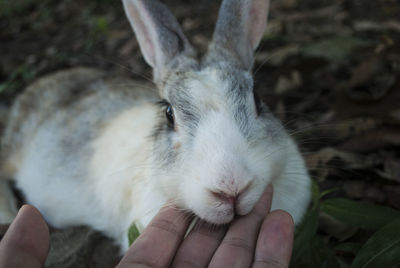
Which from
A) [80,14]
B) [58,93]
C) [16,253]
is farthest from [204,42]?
[16,253]

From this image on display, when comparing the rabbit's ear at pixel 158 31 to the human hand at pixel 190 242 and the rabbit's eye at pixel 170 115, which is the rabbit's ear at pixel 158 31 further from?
the human hand at pixel 190 242

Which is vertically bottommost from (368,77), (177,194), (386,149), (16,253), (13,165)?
(386,149)

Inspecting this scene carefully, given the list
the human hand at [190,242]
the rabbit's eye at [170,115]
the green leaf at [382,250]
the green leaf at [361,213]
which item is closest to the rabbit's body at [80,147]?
the rabbit's eye at [170,115]

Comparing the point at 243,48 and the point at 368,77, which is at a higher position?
the point at 243,48

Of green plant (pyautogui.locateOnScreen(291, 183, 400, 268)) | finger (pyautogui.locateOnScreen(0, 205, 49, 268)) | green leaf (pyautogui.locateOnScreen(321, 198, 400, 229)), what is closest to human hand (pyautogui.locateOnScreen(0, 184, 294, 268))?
finger (pyautogui.locateOnScreen(0, 205, 49, 268))

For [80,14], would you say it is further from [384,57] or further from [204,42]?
[384,57]

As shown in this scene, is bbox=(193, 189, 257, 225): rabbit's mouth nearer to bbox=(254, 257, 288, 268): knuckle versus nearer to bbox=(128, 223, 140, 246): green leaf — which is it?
bbox=(254, 257, 288, 268): knuckle
